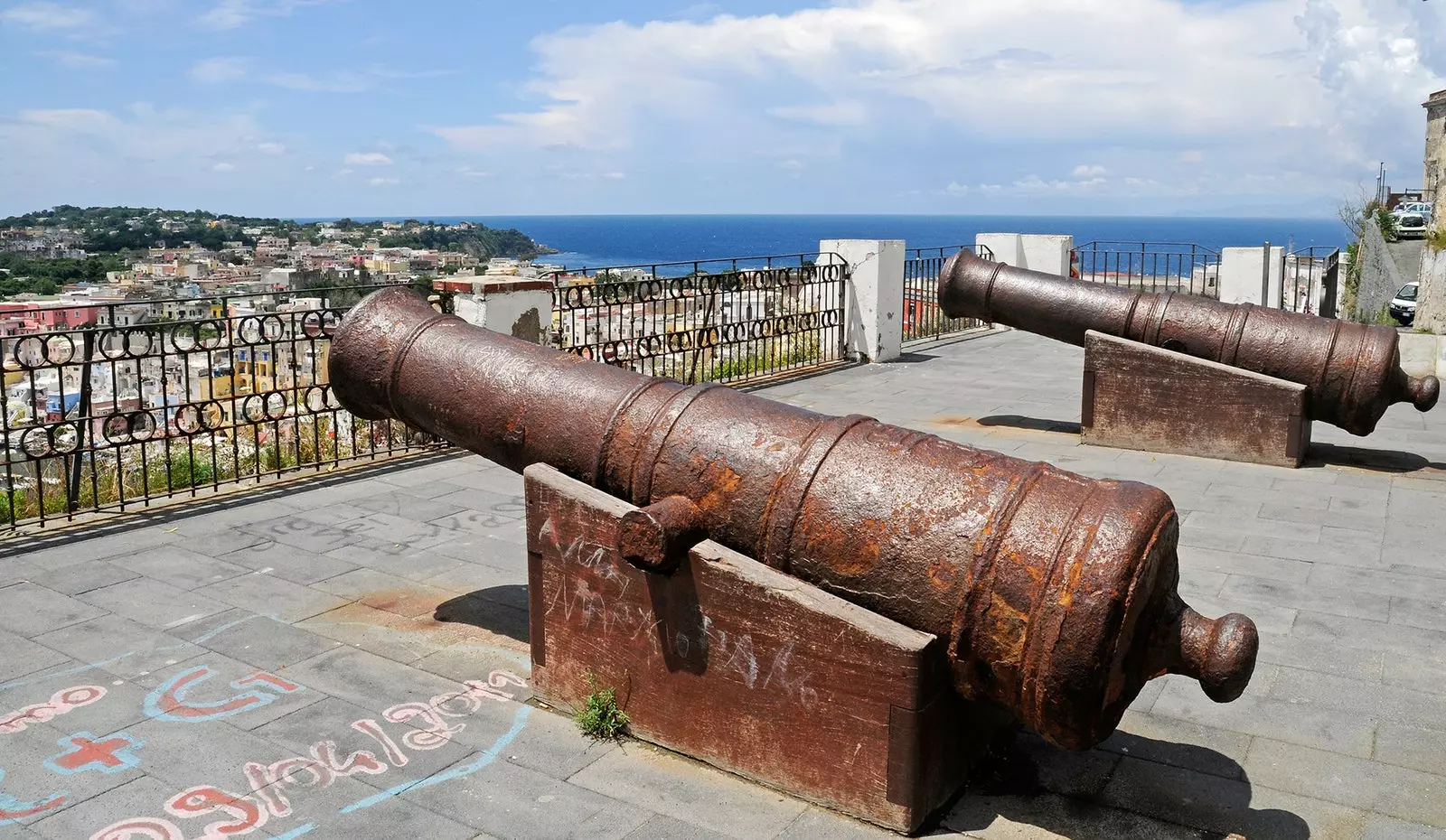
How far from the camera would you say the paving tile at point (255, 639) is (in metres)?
4.80

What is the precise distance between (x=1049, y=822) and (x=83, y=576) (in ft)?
15.7

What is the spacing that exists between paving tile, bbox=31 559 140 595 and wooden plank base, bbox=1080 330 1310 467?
6979 mm

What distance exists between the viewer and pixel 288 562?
6.10 metres

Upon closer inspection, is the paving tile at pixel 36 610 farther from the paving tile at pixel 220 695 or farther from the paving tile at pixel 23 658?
the paving tile at pixel 220 695

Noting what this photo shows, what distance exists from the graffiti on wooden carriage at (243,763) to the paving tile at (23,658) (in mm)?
315

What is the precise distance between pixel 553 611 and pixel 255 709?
1.16 meters

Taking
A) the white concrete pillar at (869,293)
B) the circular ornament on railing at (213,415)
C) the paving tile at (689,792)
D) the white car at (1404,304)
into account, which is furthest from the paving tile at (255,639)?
the white car at (1404,304)

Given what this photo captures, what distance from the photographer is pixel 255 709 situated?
4297 mm

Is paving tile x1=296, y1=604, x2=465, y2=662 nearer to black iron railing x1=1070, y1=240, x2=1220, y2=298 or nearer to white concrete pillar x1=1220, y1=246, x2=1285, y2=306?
black iron railing x1=1070, y1=240, x2=1220, y2=298

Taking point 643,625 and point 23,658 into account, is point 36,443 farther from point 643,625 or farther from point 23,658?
point 643,625

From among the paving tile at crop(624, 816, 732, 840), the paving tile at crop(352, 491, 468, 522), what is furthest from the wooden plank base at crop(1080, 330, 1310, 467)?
the paving tile at crop(624, 816, 732, 840)

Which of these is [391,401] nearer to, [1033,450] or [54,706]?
[54,706]

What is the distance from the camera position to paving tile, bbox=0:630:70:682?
460 cm

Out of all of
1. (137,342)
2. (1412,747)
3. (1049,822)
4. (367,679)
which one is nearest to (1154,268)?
(1412,747)
